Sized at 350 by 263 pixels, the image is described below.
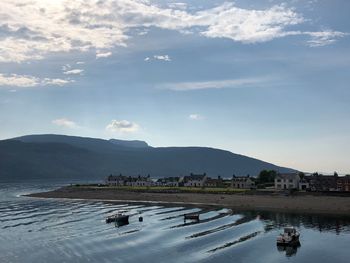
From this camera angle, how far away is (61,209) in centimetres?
12756

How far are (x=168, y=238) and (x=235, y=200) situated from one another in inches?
2214

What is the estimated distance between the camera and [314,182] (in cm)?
15650

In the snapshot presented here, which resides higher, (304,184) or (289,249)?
(304,184)

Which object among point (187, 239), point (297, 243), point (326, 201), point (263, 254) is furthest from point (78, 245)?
point (326, 201)

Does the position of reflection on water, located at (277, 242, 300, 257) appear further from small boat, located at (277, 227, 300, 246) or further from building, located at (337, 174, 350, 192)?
building, located at (337, 174, 350, 192)

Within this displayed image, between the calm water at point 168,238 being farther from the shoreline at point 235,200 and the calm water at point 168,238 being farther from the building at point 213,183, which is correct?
the building at point 213,183

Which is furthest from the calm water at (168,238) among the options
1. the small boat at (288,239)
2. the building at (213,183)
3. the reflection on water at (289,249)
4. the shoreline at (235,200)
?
the building at (213,183)

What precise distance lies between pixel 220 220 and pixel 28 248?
44.3m

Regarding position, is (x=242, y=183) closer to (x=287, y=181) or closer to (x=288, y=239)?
(x=287, y=181)

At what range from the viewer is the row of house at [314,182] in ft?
500

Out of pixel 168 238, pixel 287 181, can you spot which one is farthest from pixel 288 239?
pixel 287 181

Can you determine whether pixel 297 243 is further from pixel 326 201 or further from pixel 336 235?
pixel 326 201

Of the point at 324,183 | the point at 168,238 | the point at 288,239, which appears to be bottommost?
the point at 168,238

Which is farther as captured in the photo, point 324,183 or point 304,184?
point 304,184
